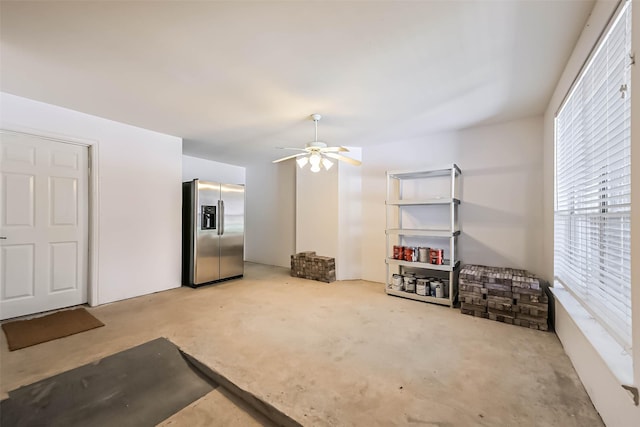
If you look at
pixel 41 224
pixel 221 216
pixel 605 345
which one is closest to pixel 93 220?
pixel 41 224

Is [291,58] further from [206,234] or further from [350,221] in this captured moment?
[206,234]

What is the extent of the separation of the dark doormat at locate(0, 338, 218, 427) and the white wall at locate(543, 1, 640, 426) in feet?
7.73

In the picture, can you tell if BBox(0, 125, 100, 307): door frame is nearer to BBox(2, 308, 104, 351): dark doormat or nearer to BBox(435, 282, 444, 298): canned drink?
BBox(2, 308, 104, 351): dark doormat

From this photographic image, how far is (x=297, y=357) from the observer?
216 centimetres

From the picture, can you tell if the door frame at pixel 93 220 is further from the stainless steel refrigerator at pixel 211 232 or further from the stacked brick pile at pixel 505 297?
the stacked brick pile at pixel 505 297

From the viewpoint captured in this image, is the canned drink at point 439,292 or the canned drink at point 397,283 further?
the canned drink at point 397,283

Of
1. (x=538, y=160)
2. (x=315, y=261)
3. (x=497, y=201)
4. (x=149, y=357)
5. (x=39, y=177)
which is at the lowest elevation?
(x=149, y=357)

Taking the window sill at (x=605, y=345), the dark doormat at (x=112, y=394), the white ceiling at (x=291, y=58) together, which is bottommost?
the dark doormat at (x=112, y=394)

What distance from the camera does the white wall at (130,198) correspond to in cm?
317

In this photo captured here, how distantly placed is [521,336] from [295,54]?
10.7 feet

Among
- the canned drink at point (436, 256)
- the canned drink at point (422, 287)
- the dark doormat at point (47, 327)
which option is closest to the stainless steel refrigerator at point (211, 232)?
the dark doormat at point (47, 327)

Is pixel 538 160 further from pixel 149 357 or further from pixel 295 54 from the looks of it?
pixel 149 357

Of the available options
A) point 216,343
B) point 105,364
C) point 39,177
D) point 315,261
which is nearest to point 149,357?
point 105,364

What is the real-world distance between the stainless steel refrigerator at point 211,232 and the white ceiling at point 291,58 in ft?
4.51
